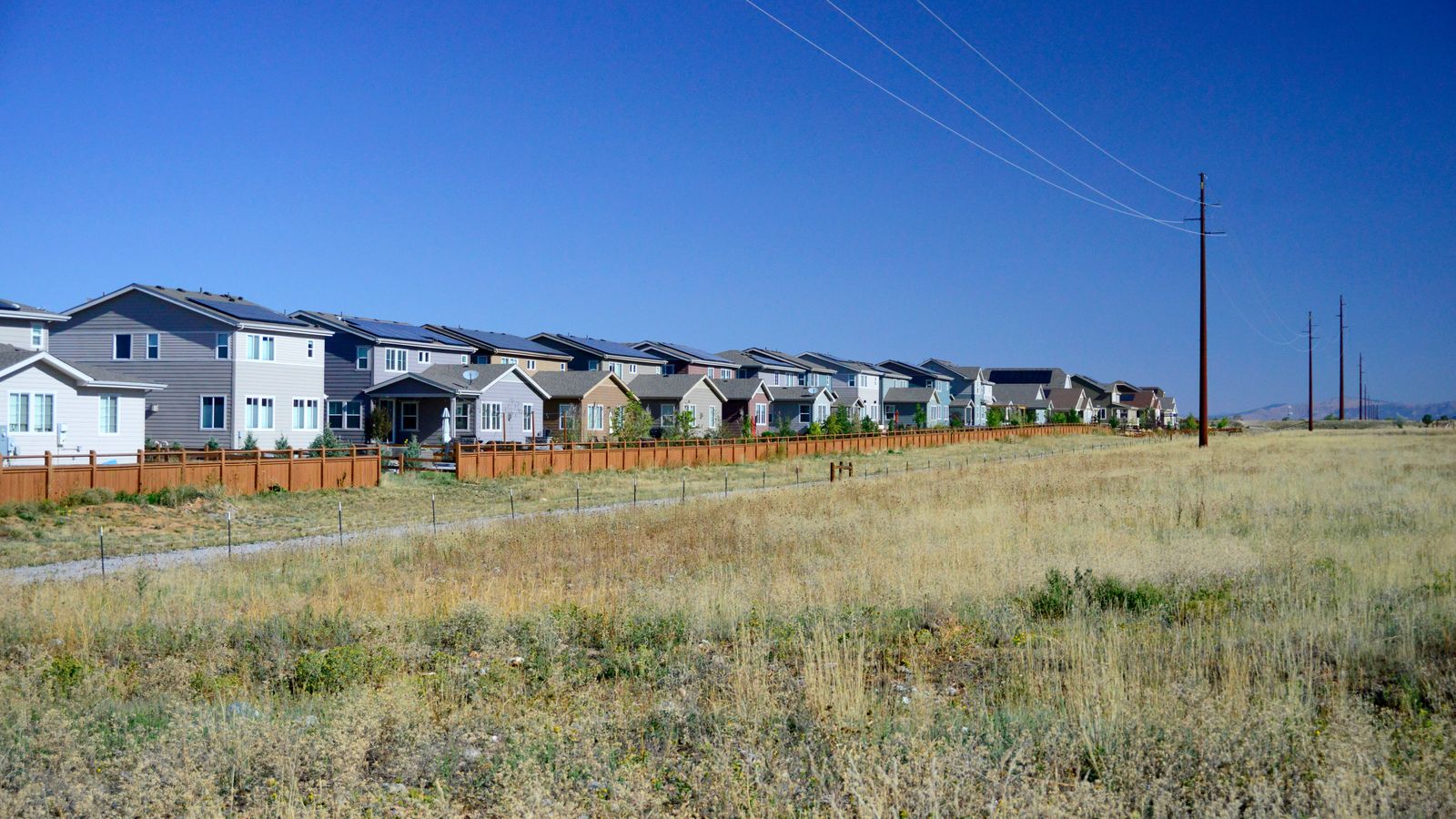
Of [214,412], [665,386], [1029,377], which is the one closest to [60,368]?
[214,412]

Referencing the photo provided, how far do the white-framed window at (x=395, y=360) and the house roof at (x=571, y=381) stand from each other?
325 inches

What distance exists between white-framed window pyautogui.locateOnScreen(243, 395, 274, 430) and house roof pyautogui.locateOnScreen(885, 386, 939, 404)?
6859 cm

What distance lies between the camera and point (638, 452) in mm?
46906

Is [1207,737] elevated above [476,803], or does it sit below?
above

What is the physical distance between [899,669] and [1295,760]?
342 centimetres

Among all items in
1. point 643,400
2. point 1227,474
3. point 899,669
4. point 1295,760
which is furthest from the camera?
point 643,400

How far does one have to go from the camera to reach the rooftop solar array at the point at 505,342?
2426 inches

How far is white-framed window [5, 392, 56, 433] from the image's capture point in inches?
1298

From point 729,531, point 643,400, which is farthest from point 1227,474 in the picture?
point 643,400

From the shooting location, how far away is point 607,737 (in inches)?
263

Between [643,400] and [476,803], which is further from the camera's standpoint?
[643,400]

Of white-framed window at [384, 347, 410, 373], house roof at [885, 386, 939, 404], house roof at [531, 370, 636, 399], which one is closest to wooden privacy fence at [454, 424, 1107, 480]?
white-framed window at [384, 347, 410, 373]

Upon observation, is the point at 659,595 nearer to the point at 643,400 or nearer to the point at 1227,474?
the point at 1227,474

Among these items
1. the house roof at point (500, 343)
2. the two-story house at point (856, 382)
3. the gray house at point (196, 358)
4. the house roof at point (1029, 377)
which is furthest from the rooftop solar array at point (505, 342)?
the house roof at point (1029, 377)
